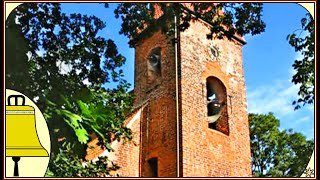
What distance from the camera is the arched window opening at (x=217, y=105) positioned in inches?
505

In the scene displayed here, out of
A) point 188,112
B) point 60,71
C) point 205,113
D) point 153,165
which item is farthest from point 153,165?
point 60,71

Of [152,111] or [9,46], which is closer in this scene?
[9,46]

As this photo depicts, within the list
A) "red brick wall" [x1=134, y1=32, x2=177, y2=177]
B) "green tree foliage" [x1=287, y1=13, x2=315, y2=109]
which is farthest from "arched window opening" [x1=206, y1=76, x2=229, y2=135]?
"green tree foliage" [x1=287, y1=13, x2=315, y2=109]

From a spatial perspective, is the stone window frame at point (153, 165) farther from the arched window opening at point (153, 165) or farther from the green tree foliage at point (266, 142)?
the green tree foliage at point (266, 142)

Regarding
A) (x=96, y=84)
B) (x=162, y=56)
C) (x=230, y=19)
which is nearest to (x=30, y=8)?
(x=96, y=84)

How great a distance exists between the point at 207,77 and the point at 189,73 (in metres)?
0.76

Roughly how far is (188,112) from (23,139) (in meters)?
7.30

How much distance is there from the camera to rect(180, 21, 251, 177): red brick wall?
11.6 m

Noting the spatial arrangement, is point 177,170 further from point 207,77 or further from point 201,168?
point 207,77

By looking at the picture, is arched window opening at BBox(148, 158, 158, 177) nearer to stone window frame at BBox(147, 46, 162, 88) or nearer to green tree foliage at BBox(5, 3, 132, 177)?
stone window frame at BBox(147, 46, 162, 88)

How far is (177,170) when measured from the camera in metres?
11.3

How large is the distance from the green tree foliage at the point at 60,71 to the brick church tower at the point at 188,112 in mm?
4551

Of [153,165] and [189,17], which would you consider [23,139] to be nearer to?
[189,17]

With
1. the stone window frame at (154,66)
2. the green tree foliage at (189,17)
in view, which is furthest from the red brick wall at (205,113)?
the green tree foliage at (189,17)
